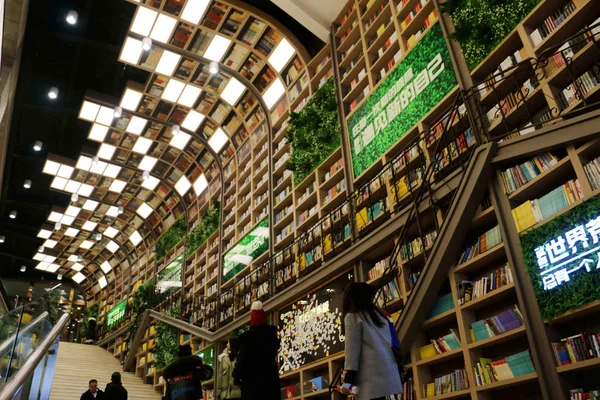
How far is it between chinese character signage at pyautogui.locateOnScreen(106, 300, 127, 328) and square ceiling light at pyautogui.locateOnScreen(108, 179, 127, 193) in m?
4.18

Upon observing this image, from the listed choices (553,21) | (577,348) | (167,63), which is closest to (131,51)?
(167,63)

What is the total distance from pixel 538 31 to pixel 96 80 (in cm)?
974

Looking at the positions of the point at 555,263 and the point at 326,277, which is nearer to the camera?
the point at 555,263

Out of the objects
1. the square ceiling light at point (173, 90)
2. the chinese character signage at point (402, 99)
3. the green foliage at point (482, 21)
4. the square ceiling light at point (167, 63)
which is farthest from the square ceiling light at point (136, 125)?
the green foliage at point (482, 21)

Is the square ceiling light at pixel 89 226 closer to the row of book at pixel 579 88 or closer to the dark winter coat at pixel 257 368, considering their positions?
the dark winter coat at pixel 257 368

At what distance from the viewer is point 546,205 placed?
3943mm

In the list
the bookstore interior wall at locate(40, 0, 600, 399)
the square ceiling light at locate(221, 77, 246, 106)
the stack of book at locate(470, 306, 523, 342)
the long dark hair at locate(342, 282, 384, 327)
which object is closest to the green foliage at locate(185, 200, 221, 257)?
the bookstore interior wall at locate(40, 0, 600, 399)

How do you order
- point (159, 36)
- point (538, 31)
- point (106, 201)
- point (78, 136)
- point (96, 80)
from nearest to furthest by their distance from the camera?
point (538, 31), point (159, 36), point (96, 80), point (78, 136), point (106, 201)

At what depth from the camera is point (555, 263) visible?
3654mm

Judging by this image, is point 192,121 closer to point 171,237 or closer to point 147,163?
point 147,163

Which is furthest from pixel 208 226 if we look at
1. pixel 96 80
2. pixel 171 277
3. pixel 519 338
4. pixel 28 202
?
pixel 519 338

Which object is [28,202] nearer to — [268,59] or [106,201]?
[106,201]

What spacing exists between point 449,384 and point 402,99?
364 centimetres

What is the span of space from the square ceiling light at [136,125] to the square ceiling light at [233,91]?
2.39 metres
